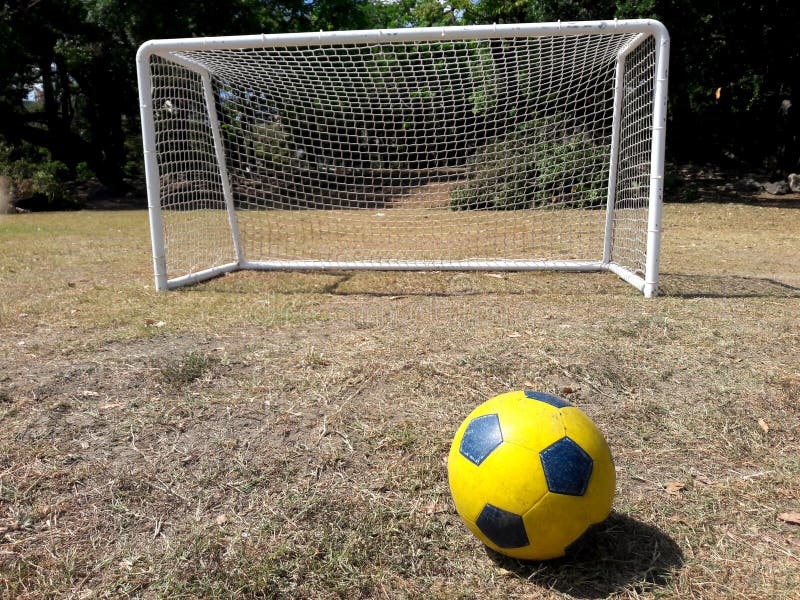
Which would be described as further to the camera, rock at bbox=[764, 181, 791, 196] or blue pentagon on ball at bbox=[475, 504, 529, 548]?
rock at bbox=[764, 181, 791, 196]

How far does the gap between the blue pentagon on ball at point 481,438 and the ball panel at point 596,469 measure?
25 centimetres

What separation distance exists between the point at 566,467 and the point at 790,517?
3.84 feet

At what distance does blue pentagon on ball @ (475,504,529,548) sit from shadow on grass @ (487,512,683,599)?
0.18m

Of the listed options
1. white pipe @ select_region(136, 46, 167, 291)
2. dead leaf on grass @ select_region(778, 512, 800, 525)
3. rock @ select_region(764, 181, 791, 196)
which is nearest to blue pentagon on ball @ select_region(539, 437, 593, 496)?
dead leaf on grass @ select_region(778, 512, 800, 525)

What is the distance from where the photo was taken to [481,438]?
2219 millimetres

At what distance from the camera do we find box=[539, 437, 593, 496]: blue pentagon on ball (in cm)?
207

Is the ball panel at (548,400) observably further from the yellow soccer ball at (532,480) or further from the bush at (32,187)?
the bush at (32,187)

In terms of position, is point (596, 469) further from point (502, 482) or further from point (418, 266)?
point (418, 266)

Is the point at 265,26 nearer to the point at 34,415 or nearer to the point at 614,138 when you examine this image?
the point at 614,138

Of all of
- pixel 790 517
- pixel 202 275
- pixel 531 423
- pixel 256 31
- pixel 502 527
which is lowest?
pixel 790 517

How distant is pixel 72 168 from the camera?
24.9 metres

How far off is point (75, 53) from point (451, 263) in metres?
18.5

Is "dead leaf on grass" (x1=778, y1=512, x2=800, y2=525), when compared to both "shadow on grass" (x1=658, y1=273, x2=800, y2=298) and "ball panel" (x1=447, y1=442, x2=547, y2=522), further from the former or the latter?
"shadow on grass" (x1=658, y1=273, x2=800, y2=298)

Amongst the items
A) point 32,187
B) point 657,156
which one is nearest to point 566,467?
point 657,156
